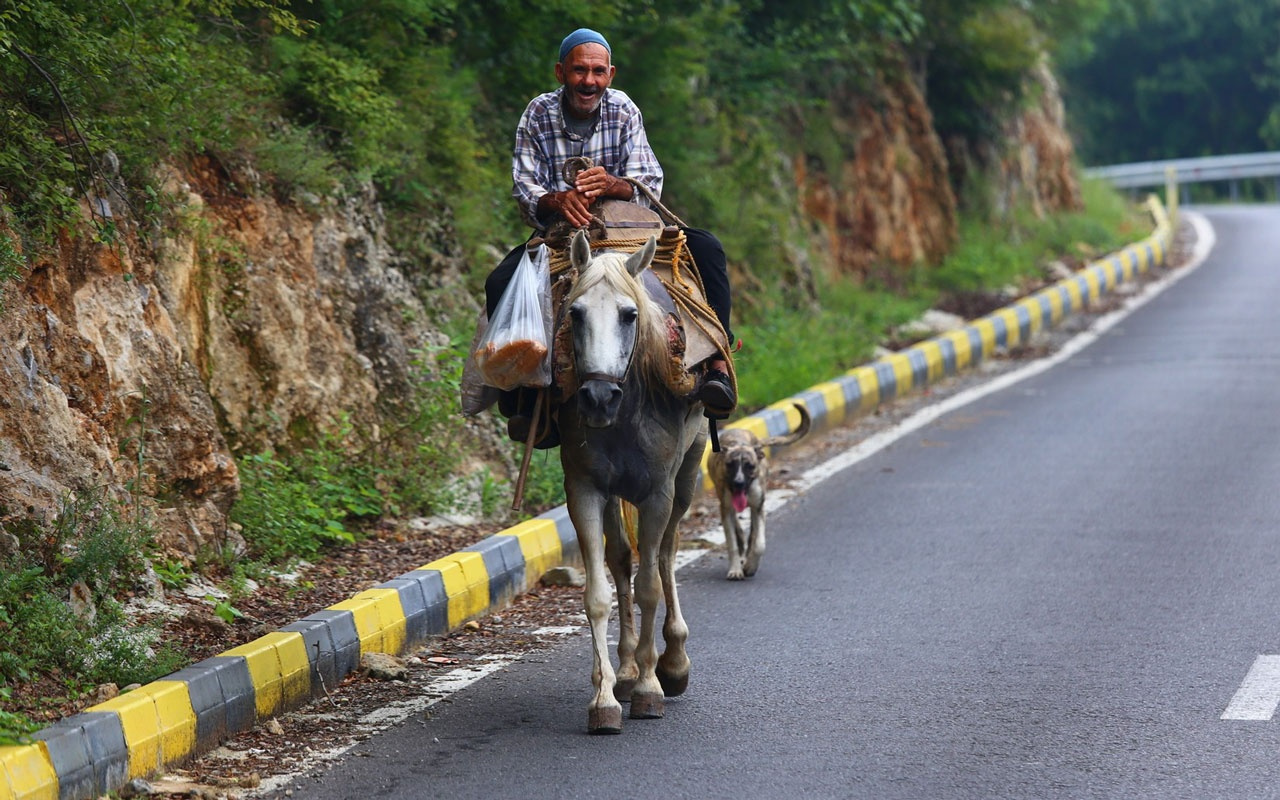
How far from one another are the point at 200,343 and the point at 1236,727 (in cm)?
522

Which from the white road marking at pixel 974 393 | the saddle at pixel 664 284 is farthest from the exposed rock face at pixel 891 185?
the saddle at pixel 664 284

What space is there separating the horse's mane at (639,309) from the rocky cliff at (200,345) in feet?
7.50

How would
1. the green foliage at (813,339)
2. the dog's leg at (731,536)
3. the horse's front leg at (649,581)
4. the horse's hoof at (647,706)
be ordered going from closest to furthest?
the horse's hoof at (647,706), the horse's front leg at (649,581), the dog's leg at (731,536), the green foliage at (813,339)

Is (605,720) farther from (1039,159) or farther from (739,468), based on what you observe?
(1039,159)

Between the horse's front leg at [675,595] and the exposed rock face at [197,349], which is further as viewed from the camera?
the exposed rock face at [197,349]

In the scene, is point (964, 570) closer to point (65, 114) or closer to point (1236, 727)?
point (1236, 727)

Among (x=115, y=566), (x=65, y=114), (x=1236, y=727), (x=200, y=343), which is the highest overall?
(x=65, y=114)

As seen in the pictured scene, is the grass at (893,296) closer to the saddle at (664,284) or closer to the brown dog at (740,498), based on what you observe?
the brown dog at (740,498)

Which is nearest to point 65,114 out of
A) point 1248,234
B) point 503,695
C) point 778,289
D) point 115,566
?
point 115,566

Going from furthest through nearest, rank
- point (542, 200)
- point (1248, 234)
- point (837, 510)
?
point (1248, 234) < point (837, 510) < point (542, 200)

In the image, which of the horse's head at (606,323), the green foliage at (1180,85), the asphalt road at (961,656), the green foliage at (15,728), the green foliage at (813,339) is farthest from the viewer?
the green foliage at (1180,85)

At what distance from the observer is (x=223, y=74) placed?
930cm

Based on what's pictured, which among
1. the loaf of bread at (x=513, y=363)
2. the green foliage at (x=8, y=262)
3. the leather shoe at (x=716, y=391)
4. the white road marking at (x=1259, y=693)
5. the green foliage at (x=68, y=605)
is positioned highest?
the green foliage at (x=8, y=262)

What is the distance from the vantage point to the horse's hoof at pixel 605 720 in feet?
20.2
